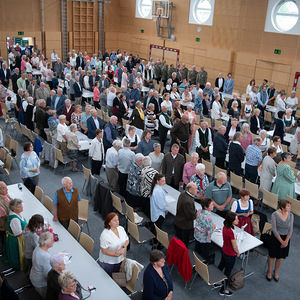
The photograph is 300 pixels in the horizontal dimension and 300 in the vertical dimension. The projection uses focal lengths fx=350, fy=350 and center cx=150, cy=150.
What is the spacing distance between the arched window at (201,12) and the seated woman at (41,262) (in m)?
16.5

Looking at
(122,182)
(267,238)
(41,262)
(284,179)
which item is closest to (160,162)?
(122,182)

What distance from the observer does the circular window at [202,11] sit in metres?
18.6

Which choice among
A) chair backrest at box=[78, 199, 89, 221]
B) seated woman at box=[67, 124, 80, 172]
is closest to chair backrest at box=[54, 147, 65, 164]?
seated woman at box=[67, 124, 80, 172]

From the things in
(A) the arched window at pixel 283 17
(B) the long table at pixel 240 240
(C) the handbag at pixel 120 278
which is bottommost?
(C) the handbag at pixel 120 278

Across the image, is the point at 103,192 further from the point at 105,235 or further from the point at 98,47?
the point at 98,47

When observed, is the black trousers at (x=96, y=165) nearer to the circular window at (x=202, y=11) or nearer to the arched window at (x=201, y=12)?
the arched window at (x=201, y=12)

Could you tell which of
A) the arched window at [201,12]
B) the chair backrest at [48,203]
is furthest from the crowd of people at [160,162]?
the arched window at [201,12]

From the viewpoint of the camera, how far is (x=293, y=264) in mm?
6449

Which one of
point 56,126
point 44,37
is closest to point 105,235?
point 56,126

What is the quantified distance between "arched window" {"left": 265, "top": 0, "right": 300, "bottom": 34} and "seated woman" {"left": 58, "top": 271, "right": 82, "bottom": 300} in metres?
14.1

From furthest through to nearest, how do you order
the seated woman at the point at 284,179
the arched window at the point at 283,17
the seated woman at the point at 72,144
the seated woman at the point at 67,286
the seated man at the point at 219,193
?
the arched window at the point at 283,17, the seated woman at the point at 72,144, the seated woman at the point at 284,179, the seated man at the point at 219,193, the seated woman at the point at 67,286

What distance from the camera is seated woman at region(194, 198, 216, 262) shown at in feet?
17.7

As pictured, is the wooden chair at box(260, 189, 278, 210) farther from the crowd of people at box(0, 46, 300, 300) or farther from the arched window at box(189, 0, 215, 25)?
the arched window at box(189, 0, 215, 25)

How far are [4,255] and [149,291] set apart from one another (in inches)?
101
